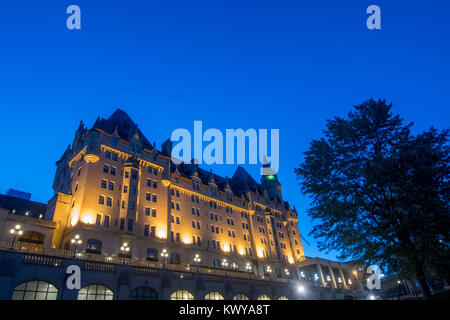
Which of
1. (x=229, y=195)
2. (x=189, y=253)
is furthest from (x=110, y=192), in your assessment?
(x=229, y=195)

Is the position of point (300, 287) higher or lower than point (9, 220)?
lower

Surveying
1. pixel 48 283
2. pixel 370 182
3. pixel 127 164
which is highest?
pixel 127 164

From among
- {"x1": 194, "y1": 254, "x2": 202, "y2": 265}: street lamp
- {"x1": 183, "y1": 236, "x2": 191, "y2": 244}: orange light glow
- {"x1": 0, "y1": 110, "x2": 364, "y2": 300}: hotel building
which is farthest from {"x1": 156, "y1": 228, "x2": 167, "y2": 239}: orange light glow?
{"x1": 194, "y1": 254, "x2": 202, "y2": 265}: street lamp

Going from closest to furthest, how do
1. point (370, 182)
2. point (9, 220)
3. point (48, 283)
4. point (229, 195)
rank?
point (370, 182) → point (48, 283) → point (9, 220) → point (229, 195)

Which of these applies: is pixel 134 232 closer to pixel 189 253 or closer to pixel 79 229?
pixel 79 229

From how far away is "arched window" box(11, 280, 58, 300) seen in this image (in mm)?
27398

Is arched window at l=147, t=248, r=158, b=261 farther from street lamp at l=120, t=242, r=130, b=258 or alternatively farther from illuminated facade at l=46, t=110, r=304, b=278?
street lamp at l=120, t=242, r=130, b=258

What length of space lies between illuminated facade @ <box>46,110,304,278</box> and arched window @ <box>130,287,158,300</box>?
1133 cm

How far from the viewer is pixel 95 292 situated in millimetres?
31938

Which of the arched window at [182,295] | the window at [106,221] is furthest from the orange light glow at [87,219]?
the arched window at [182,295]

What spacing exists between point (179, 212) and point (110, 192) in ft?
54.3

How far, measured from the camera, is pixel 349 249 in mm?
20500

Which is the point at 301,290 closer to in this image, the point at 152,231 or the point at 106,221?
the point at 152,231

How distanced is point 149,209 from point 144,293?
20.7m
